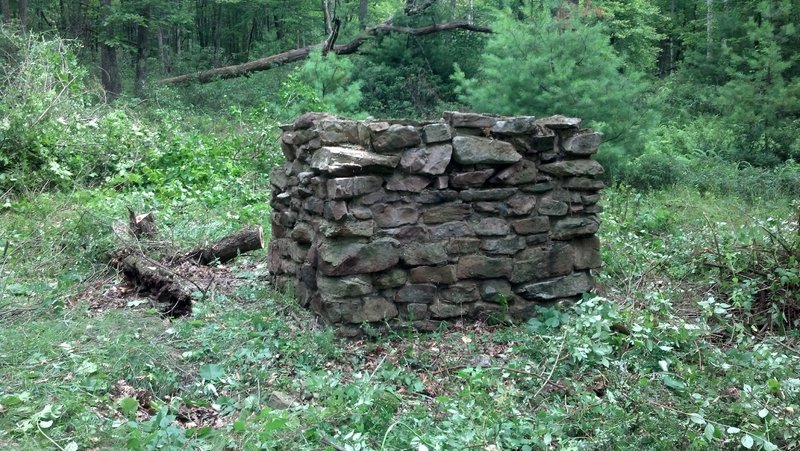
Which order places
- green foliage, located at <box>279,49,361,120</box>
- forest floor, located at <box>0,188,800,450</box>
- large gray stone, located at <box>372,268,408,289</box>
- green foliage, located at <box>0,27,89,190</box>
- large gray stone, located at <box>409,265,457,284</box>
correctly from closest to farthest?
1. forest floor, located at <box>0,188,800,450</box>
2. large gray stone, located at <box>372,268,408,289</box>
3. large gray stone, located at <box>409,265,457,284</box>
4. green foliage, located at <box>0,27,89,190</box>
5. green foliage, located at <box>279,49,361,120</box>

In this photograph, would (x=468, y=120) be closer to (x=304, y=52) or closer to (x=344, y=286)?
(x=344, y=286)

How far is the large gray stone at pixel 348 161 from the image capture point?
15.5 feet

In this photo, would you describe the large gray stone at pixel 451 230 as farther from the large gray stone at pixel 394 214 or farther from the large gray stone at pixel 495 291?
the large gray stone at pixel 495 291

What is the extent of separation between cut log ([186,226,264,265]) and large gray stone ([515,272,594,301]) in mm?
2873

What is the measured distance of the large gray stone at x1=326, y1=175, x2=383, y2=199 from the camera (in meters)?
4.69

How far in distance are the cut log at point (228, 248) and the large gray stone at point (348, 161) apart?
2.22 m

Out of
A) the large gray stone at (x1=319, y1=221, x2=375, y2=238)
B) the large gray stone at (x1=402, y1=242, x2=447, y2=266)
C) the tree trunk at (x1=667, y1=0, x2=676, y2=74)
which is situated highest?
the tree trunk at (x1=667, y1=0, x2=676, y2=74)

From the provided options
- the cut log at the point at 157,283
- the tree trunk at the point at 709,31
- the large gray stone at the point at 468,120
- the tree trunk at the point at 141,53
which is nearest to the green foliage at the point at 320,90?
the cut log at the point at 157,283

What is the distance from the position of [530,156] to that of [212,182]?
603cm

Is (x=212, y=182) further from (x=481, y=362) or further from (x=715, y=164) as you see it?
(x=715, y=164)

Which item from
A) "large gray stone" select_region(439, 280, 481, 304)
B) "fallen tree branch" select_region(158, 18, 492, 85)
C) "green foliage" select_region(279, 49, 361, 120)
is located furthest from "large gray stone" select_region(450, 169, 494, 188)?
"fallen tree branch" select_region(158, 18, 492, 85)

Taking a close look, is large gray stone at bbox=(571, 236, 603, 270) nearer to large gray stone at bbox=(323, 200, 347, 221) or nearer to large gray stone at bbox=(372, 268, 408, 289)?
large gray stone at bbox=(372, 268, 408, 289)

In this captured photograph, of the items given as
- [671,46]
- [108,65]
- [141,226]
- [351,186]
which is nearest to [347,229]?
[351,186]

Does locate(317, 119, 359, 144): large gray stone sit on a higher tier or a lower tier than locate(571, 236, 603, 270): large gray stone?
higher
